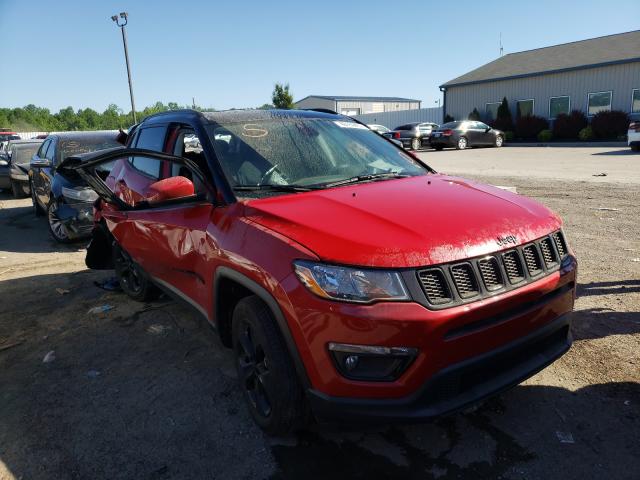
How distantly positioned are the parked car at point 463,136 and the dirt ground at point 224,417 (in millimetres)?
20894

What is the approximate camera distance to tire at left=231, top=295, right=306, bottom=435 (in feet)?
7.87

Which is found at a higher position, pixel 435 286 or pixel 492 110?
pixel 492 110

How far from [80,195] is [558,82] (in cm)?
2939

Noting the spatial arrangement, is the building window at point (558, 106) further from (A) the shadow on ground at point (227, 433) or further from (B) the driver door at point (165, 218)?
(A) the shadow on ground at point (227, 433)

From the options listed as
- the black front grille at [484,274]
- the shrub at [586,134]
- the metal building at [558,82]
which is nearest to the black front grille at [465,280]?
the black front grille at [484,274]

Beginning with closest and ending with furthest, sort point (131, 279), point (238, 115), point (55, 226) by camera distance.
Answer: point (238, 115) → point (131, 279) → point (55, 226)

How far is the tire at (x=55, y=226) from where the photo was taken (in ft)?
24.5

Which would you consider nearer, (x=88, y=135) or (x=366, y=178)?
(x=366, y=178)

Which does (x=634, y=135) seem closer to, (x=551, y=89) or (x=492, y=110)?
(x=551, y=89)

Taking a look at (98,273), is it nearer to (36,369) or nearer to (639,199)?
(36,369)

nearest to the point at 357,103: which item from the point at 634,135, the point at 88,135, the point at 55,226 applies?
the point at 634,135

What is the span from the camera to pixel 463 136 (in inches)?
983

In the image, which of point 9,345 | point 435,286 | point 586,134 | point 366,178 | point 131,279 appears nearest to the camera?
point 435,286

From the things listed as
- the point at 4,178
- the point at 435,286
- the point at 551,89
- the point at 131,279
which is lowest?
the point at 131,279
